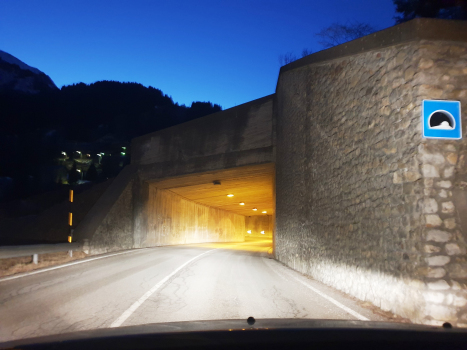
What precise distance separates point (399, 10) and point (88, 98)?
436 feet

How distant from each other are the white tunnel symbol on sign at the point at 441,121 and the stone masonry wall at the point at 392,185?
211 millimetres

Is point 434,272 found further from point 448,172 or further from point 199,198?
point 199,198

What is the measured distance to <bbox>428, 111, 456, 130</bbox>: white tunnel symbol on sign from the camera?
6023mm

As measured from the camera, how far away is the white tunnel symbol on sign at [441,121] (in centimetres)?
602

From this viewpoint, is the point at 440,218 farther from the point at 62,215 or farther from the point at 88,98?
the point at 88,98

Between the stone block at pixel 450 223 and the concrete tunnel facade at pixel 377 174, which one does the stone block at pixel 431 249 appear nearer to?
the concrete tunnel facade at pixel 377 174

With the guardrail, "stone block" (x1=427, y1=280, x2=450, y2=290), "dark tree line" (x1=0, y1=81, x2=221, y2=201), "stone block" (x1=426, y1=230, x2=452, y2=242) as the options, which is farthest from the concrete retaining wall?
"stone block" (x1=427, y1=280, x2=450, y2=290)

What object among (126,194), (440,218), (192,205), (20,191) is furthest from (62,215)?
(20,191)

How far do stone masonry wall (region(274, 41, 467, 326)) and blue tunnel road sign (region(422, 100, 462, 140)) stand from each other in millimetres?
112

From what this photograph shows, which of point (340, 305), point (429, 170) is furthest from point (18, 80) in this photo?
point (429, 170)

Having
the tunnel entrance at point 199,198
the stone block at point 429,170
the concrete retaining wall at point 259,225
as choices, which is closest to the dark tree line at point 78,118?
the concrete retaining wall at point 259,225

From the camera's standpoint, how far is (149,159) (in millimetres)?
23188

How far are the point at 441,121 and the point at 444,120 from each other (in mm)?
46

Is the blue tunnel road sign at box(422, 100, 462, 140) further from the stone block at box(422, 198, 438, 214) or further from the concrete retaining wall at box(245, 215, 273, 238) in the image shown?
the concrete retaining wall at box(245, 215, 273, 238)
